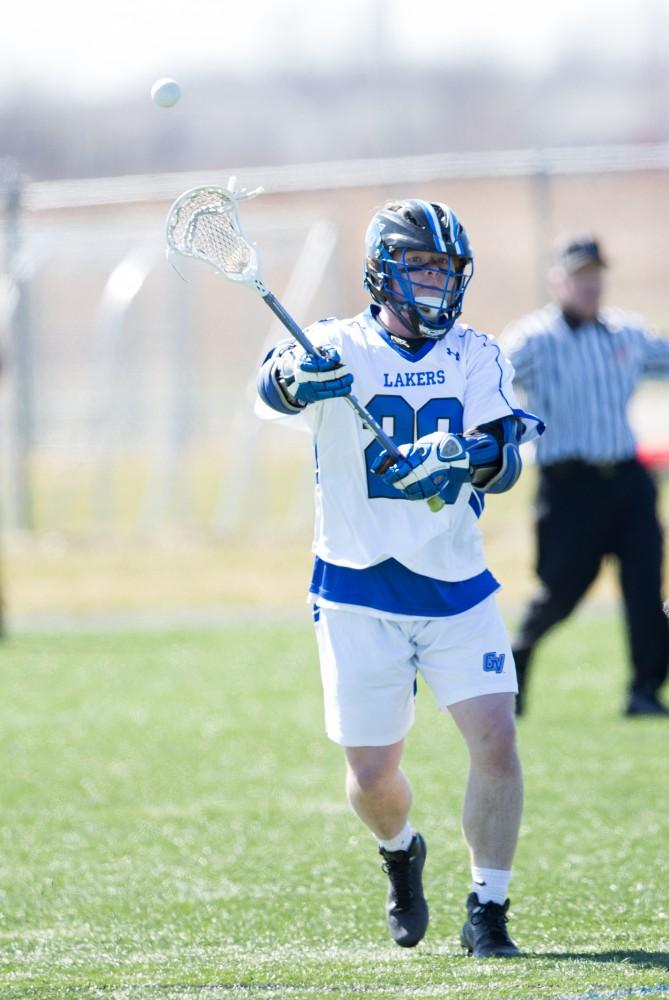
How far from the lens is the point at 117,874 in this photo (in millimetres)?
5617

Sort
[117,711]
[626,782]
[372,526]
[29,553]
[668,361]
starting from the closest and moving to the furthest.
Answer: [372,526]
[626,782]
[668,361]
[117,711]
[29,553]

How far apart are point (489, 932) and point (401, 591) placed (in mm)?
924

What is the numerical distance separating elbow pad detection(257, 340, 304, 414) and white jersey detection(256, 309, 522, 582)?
0.46 feet

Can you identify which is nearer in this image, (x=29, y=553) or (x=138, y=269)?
(x=29, y=553)

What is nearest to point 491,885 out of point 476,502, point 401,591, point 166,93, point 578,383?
point 401,591

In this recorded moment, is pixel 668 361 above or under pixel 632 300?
under

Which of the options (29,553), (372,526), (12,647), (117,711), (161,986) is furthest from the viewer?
(29,553)

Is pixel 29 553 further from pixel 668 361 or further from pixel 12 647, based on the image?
pixel 668 361

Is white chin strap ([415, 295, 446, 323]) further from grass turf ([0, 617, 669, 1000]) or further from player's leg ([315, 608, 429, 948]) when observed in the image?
grass turf ([0, 617, 669, 1000])

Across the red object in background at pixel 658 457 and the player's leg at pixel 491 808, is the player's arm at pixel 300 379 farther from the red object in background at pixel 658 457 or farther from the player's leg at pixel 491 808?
the red object in background at pixel 658 457

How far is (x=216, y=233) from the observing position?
4609mm

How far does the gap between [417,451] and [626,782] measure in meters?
2.90

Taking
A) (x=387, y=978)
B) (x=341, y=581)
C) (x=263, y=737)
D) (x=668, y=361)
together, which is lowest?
(x=387, y=978)

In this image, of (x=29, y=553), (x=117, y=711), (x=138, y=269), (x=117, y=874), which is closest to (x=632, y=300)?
(x=138, y=269)
